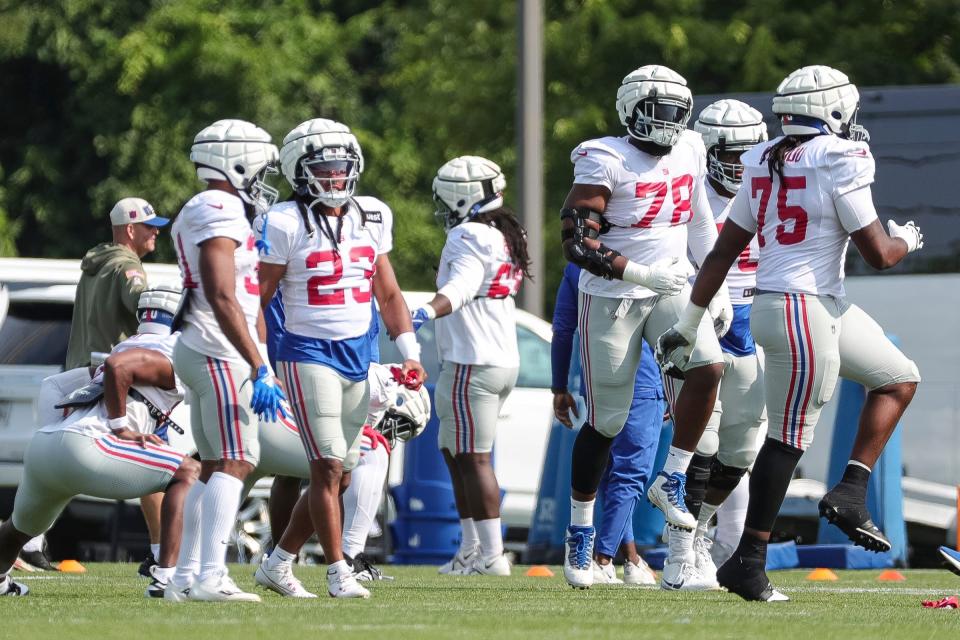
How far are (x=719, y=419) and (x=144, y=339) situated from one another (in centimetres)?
273

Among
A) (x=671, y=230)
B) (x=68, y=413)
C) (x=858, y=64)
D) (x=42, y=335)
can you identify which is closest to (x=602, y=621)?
(x=671, y=230)

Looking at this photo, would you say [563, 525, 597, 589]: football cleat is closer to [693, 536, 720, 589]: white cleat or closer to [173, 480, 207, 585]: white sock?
[693, 536, 720, 589]: white cleat

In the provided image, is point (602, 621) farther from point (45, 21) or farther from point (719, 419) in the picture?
point (45, 21)

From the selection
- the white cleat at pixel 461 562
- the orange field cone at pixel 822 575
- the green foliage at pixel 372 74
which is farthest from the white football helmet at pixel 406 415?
the green foliage at pixel 372 74

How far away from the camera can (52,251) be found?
29.2 meters

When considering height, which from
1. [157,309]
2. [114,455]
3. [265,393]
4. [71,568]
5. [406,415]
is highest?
[157,309]

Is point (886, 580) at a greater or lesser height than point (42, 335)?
lesser

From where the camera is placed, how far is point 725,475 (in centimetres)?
932

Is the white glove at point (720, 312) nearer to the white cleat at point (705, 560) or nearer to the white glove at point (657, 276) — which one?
the white glove at point (657, 276)

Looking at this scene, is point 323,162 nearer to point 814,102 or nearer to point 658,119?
point 658,119

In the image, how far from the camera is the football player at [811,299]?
7.96 metres

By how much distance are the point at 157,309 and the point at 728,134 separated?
2927mm

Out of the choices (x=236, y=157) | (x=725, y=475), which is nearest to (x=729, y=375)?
(x=725, y=475)

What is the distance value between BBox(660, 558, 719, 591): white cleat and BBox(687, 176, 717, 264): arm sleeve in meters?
1.35
